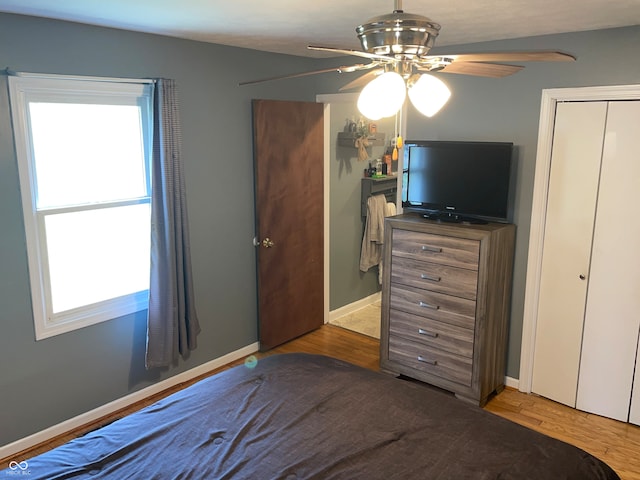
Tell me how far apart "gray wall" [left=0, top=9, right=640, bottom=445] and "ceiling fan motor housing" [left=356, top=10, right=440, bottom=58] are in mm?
2092

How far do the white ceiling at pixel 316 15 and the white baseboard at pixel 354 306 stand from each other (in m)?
2.75

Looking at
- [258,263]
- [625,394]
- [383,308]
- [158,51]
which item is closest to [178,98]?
[158,51]

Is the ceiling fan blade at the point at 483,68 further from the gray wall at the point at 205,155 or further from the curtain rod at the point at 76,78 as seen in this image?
the curtain rod at the point at 76,78

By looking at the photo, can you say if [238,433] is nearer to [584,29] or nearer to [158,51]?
[158,51]

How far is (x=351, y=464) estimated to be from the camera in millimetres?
1896

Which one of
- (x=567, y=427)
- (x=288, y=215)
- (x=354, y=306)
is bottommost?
(x=567, y=427)

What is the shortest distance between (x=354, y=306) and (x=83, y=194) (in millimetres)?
3060

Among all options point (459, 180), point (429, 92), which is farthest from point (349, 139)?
point (429, 92)

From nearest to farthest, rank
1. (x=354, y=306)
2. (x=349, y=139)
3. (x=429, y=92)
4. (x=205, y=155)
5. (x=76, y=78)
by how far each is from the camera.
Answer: (x=429, y=92) → (x=76, y=78) → (x=205, y=155) → (x=349, y=139) → (x=354, y=306)

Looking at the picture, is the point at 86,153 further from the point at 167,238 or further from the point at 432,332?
the point at 432,332

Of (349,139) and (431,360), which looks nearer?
(431,360)

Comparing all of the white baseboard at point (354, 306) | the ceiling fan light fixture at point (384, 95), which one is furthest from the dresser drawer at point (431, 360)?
the ceiling fan light fixture at point (384, 95)

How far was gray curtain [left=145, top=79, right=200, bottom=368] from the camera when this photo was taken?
3324 mm

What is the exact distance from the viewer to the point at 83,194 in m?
3.17
